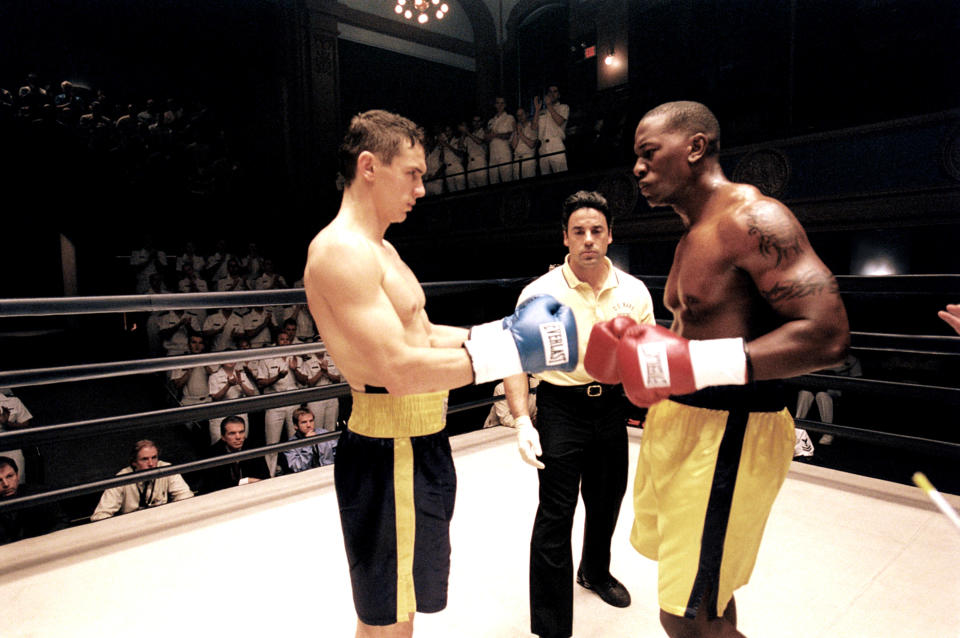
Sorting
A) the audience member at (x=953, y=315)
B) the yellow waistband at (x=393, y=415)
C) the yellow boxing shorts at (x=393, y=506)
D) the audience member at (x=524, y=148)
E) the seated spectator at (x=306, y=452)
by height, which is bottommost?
the seated spectator at (x=306, y=452)

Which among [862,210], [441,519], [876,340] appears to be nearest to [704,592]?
[441,519]

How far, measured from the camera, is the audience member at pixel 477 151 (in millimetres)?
8789

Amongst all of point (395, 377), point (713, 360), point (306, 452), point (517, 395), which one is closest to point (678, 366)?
point (713, 360)

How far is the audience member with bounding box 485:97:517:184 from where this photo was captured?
27.8ft

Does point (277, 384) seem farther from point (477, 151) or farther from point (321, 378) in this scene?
point (477, 151)

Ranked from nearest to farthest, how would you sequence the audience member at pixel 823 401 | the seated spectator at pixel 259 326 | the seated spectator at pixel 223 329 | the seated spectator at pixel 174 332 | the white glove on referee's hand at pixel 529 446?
the white glove on referee's hand at pixel 529 446
the audience member at pixel 823 401
the seated spectator at pixel 174 332
the seated spectator at pixel 223 329
the seated spectator at pixel 259 326

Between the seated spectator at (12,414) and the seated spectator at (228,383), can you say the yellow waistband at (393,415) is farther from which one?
the seated spectator at (228,383)

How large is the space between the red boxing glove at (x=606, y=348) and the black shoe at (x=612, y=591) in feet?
3.53

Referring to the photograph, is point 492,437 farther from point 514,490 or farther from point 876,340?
point 876,340

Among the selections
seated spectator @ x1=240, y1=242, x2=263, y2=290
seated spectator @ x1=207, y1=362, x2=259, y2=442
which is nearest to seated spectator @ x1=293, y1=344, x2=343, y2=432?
seated spectator @ x1=207, y1=362, x2=259, y2=442

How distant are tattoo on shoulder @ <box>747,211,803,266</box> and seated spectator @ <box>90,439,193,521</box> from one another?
119 inches

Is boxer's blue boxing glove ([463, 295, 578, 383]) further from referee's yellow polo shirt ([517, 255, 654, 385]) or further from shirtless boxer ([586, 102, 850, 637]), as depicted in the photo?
referee's yellow polo shirt ([517, 255, 654, 385])

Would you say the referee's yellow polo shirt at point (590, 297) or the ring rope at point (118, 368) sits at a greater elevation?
the referee's yellow polo shirt at point (590, 297)

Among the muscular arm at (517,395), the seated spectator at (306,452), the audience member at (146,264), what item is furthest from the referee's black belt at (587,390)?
the audience member at (146,264)
